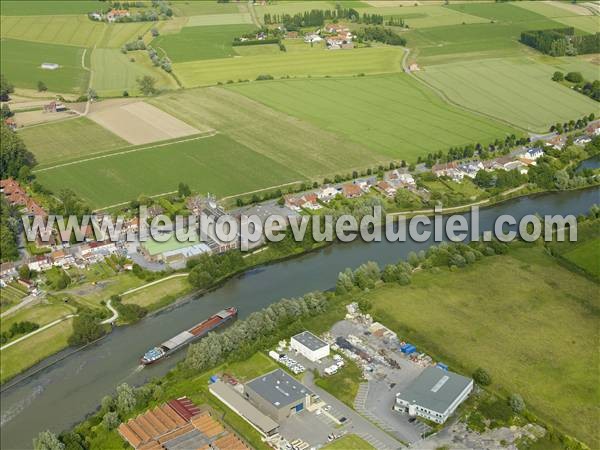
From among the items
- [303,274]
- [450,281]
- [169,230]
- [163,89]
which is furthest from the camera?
[163,89]

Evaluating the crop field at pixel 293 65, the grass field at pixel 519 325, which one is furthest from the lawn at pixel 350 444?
the crop field at pixel 293 65

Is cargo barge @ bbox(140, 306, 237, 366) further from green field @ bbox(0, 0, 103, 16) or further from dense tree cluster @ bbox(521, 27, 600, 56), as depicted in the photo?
green field @ bbox(0, 0, 103, 16)

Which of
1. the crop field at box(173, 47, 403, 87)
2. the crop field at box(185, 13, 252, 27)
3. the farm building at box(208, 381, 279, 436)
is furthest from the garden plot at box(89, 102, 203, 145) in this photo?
the crop field at box(185, 13, 252, 27)

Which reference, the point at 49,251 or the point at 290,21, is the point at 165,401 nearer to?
the point at 49,251

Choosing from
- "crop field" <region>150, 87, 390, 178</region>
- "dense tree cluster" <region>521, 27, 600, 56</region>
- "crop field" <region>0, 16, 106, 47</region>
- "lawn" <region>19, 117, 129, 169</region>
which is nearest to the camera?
"crop field" <region>150, 87, 390, 178</region>

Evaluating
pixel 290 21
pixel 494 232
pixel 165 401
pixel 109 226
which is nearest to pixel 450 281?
pixel 494 232

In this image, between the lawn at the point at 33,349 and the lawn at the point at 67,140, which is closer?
the lawn at the point at 33,349

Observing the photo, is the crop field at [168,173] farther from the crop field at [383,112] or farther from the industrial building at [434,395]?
the industrial building at [434,395]
